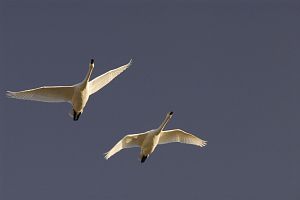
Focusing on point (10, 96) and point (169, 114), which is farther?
point (169, 114)

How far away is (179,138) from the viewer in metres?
66.2

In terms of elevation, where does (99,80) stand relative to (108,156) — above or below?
above

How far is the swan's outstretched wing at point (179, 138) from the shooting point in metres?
65.5

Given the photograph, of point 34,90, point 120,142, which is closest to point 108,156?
point 120,142

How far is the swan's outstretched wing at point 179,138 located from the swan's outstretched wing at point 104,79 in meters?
4.64

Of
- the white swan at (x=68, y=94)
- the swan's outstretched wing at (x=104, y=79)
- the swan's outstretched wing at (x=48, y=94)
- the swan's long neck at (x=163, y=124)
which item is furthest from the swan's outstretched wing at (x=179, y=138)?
the swan's outstretched wing at (x=48, y=94)

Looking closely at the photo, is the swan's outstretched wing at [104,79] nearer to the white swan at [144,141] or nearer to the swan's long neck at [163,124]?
the white swan at [144,141]

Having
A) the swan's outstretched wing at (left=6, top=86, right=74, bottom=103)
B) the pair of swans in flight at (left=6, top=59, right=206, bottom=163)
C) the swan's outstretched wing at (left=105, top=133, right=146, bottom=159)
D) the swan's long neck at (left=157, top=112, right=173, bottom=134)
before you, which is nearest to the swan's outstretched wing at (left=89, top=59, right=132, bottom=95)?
the pair of swans in flight at (left=6, top=59, right=206, bottom=163)

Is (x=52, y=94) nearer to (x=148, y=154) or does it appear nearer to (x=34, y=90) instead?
(x=34, y=90)

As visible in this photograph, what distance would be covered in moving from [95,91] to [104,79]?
3.39 feet

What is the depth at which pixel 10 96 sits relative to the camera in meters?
60.4

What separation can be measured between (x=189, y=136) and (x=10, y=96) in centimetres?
1223

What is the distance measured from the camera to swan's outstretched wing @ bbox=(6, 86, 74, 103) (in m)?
61.0

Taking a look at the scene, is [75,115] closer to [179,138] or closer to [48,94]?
[48,94]
